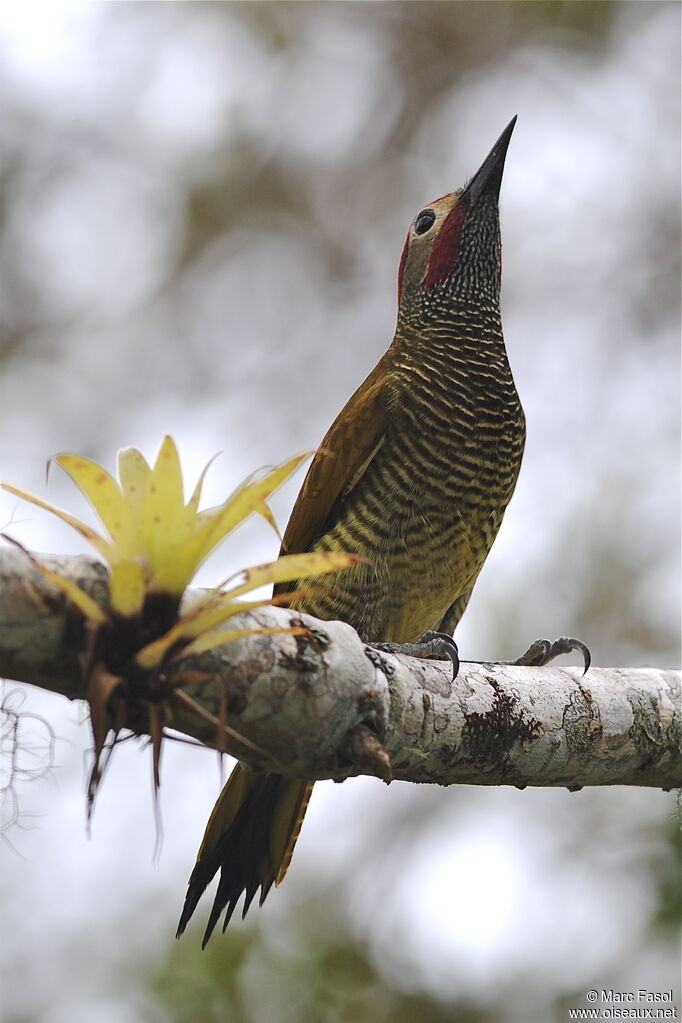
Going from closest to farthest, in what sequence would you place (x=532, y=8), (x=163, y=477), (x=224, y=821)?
1. (x=163, y=477)
2. (x=224, y=821)
3. (x=532, y=8)

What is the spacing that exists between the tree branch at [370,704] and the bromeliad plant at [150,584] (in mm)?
29

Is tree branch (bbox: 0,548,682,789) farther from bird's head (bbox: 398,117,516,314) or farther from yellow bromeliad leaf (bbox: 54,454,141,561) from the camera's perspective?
bird's head (bbox: 398,117,516,314)

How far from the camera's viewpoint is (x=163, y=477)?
1644 mm

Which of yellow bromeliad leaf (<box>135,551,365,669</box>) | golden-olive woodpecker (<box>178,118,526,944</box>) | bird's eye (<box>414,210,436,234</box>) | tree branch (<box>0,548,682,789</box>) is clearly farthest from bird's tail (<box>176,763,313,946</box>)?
bird's eye (<box>414,210,436,234</box>)

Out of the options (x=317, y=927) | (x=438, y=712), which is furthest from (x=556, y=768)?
(x=317, y=927)

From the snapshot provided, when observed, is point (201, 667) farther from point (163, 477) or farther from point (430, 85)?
point (430, 85)

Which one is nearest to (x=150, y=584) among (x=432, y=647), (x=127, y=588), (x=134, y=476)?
(x=127, y=588)

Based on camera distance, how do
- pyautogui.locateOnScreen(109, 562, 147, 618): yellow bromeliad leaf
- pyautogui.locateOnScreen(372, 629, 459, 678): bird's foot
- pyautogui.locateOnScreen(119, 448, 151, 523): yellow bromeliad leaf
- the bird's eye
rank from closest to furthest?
pyautogui.locateOnScreen(109, 562, 147, 618): yellow bromeliad leaf
pyautogui.locateOnScreen(119, 448, 151, 523): yellow bromeliad leaf
pyautogui.locateOnScreen(372, 629, 459, 678): bird's foot
the bird's eye

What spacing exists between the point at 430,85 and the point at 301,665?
5183 mm

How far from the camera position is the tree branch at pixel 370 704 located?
Result: 1.62 m

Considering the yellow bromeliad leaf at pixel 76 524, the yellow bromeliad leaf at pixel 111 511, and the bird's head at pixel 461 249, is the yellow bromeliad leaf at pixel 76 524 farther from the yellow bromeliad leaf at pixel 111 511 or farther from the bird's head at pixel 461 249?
the bird's head at pixel 461 249

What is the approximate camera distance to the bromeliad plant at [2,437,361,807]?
5.22ft

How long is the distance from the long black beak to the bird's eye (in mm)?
138

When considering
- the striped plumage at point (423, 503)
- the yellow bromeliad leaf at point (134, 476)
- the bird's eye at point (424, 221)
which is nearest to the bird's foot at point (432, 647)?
the striped plumage at point (423, 503)
